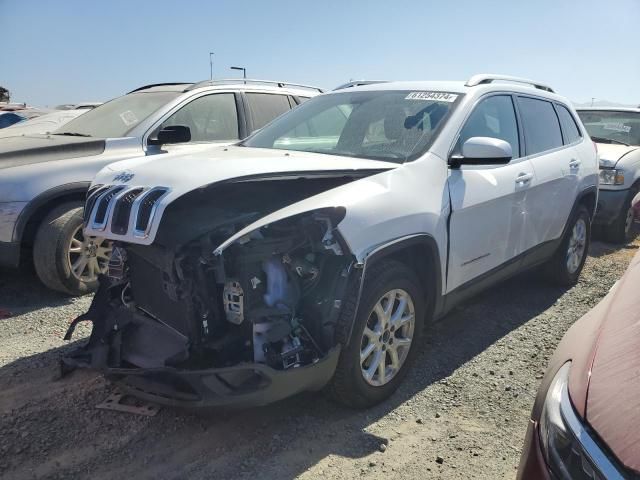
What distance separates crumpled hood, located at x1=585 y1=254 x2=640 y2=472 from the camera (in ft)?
4.87

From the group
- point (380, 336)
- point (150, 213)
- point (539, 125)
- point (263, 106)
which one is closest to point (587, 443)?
point (380, 336)

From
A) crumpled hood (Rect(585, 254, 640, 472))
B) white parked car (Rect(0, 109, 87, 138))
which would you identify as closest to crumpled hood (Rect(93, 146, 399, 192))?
crumpled hood (Rect(585, 254, 640, 472))

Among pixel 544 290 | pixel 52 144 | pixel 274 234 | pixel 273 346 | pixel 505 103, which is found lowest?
pixel 544 290

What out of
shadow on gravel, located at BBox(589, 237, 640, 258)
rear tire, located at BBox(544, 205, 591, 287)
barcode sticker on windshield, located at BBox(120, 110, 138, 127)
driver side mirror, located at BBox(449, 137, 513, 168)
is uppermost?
barcode sticker on windshield, located at BBox(120, 110, 138, 127)

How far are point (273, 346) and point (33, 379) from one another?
67.6 inches

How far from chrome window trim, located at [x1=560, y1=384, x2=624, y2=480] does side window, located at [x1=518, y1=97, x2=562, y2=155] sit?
3.13m

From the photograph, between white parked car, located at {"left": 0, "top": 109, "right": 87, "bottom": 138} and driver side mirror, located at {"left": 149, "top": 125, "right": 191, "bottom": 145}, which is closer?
driver side mirror, located at {"left": 149, "top": 125, "right": 191, "bottom": 145}

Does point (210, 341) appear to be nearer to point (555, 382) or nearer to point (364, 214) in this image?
point (364, 214)

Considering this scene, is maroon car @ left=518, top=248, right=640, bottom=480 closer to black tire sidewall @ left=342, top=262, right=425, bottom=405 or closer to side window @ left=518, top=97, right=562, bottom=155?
black tire sidewall @ left=342, top=262, right=425, bottom=405

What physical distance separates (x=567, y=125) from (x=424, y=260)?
278cm

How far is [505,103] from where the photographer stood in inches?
Answer: 169

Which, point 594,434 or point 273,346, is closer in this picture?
point 594,434

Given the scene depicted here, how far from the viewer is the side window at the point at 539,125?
4.52 m

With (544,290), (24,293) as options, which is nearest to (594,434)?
(544,290)
